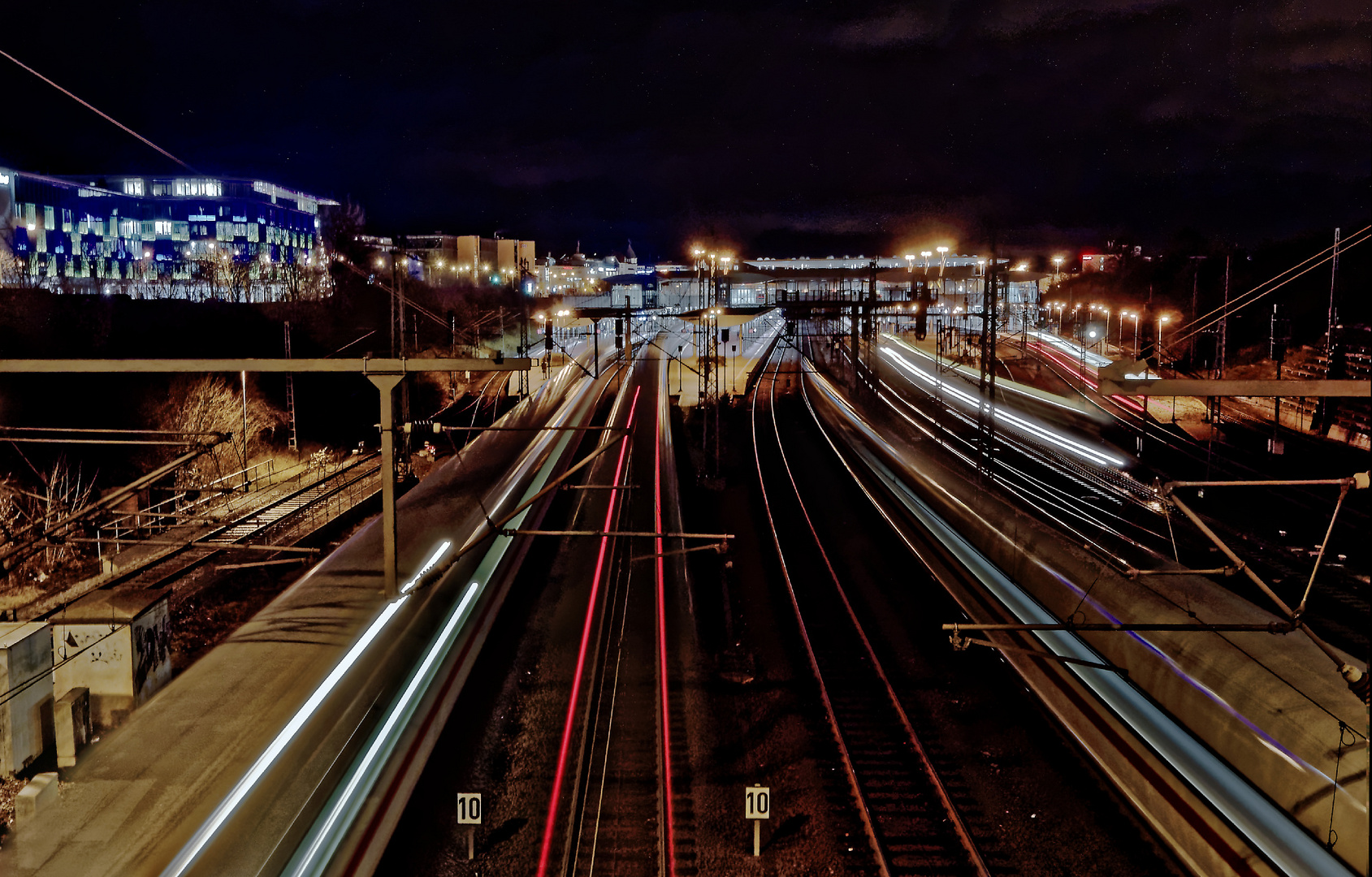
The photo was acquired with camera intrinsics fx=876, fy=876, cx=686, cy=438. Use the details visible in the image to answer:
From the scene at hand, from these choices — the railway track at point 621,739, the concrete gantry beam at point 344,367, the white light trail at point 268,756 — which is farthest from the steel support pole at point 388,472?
the railway track at point 621,739

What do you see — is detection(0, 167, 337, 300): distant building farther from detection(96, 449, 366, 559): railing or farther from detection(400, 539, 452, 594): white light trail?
detection(400, 539, 452, 594): white light trail

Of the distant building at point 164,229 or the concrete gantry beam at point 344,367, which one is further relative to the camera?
the distant building at point 164,229

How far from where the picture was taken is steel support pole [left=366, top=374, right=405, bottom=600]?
754cm

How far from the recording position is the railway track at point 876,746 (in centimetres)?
777

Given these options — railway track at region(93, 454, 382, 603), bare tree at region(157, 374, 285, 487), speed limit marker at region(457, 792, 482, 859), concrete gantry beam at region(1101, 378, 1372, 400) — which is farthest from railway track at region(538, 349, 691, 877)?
bare tree at region(157, 374, 285, 487)

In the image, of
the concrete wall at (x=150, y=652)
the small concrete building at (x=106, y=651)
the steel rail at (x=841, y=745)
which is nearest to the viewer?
the steel rail at (x=841, y=745)

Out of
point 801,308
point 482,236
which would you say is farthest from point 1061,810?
point 482,236

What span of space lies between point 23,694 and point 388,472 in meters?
4.73

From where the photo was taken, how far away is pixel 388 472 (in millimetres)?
7738

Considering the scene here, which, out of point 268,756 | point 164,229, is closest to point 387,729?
point 268,756

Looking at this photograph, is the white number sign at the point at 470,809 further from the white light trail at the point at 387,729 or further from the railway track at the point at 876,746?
the railway track at the point at 876,746

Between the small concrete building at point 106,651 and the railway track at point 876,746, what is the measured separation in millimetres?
8123

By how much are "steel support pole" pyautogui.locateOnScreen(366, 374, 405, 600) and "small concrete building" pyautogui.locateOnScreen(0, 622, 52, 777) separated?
3.68 metres

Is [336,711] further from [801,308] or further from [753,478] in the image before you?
[801,308]
